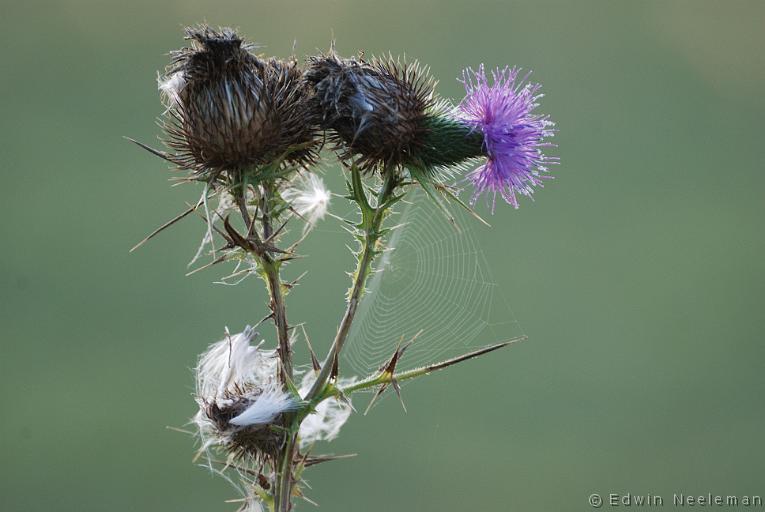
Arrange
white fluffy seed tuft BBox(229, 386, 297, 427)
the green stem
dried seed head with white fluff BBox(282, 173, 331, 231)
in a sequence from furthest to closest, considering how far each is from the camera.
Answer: dried seed head with white fluff BBox(282, 173, 331, 231) → the green stem → white fluffy seed tuft BBox(229, 386, 297, 427)

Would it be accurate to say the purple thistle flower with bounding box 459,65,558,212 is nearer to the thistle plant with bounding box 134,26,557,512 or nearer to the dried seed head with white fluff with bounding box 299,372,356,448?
the thistle plant with bounding box 134,26,557,512

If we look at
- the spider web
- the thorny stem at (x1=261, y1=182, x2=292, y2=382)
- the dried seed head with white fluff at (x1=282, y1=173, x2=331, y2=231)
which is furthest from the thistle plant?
the spider web

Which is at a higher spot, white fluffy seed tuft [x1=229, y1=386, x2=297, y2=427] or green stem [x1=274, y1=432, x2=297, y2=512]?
white fluffy seed tuft [x1=229, y1=386, x2=297, y2=427]

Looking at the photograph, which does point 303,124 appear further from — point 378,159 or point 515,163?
point 515,163

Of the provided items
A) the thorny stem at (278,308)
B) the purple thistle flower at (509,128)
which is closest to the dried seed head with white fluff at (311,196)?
the thorny stem at (278,308)

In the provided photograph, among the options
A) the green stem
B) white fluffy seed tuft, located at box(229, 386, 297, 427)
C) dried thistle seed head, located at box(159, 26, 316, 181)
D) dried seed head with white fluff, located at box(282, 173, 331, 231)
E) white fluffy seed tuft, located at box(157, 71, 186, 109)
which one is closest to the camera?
white fluffy seed tuft, located at box(229, 386, 297, 427)

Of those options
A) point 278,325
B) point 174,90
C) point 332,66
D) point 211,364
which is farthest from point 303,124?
point 211,364

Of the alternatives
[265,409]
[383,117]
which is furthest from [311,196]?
[265,409]

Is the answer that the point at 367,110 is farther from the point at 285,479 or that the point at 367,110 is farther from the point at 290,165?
the point at 285,479
